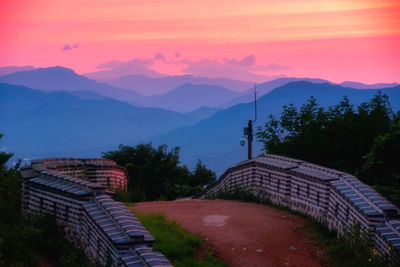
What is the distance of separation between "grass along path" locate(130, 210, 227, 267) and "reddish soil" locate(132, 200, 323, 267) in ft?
0.85

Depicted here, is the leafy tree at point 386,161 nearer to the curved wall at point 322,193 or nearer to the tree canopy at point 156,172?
the curved wall at point 322,193

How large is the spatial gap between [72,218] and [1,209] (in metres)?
2.66

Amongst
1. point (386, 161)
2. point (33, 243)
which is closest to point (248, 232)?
point (33, 243)

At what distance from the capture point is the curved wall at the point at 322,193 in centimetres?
820

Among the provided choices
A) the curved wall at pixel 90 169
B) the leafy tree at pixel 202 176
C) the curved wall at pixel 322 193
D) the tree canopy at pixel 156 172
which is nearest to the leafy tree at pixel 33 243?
the curved wall at pixel 90 169

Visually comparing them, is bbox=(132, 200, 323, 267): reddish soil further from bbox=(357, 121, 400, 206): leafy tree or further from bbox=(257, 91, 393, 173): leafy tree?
bbox=(257, 91, 393, 173): leafy tree

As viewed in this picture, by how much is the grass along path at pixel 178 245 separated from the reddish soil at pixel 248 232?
0.85ft

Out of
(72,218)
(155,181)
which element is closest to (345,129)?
(155,181)

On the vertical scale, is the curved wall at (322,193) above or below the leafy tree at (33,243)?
above

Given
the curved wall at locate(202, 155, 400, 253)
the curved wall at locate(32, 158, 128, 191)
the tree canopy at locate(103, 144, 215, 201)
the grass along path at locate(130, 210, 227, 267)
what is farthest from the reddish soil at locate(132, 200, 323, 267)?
the tree canopy at locate(103, 144, 215, 201)

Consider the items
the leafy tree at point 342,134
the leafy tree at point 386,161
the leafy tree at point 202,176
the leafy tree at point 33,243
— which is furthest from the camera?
the leafy tree at point 202,176

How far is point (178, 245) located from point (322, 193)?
3640 millimetres

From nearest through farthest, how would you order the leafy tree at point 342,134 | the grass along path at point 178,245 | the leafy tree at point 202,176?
the grass along path at point 178,245, the leafy tree at point 342,134, the leafy tree at point 202,176

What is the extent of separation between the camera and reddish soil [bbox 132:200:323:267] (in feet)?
28.8
